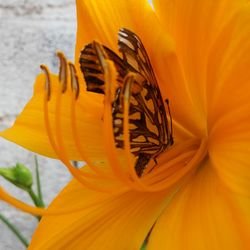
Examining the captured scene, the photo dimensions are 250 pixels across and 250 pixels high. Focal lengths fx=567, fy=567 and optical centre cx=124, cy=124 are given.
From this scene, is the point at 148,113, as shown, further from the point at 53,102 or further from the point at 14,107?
the point at 14,107

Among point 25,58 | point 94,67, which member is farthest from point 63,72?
point 25,58

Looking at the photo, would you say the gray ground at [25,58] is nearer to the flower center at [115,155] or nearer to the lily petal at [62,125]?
the lily petal at [62,125]

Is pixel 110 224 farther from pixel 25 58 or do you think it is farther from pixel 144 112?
pixel 25 58

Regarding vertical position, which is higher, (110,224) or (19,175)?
(19,175)

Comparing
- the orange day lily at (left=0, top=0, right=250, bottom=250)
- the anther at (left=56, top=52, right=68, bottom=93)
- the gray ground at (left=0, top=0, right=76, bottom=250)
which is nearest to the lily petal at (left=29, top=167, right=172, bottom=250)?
the orange day lily at (left=0, top=0, right=250, bottom=250)

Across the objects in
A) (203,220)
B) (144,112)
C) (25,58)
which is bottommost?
(203,220)

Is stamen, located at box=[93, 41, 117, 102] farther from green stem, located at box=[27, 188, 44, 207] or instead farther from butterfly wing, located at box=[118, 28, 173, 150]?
green stem, located at box=[27, 188, 44, 207]
